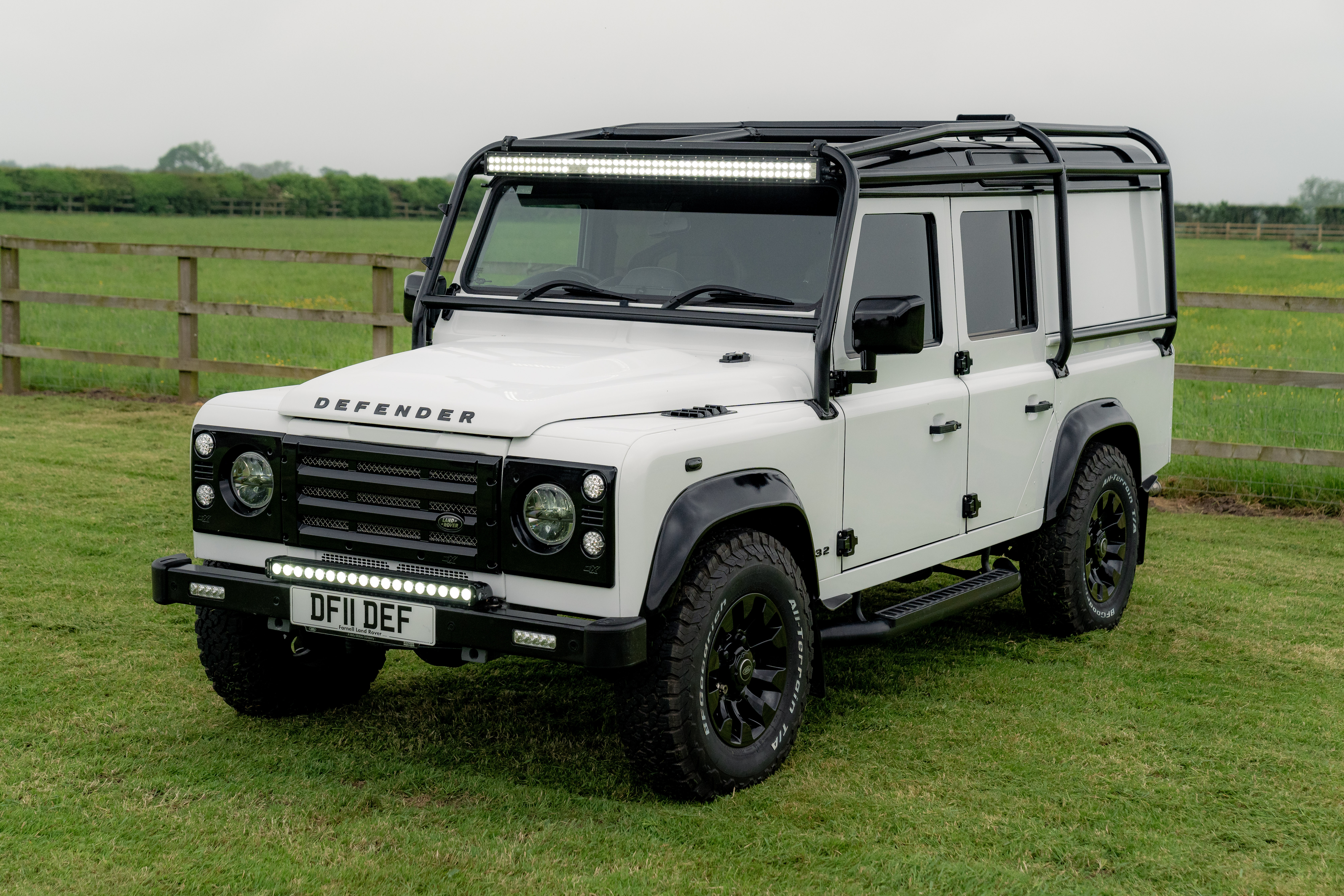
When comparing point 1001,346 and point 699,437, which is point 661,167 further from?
point 1001,346

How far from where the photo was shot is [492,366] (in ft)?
15.5

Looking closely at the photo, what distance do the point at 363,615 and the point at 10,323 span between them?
1055 centimetres

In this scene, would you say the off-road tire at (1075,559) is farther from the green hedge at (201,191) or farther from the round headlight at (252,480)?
the green hedge at (201,191)

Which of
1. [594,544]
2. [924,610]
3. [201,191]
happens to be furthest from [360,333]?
[201,191]

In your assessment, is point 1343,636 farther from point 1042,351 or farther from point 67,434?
point 67,434

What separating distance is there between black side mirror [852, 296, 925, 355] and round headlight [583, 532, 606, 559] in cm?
126

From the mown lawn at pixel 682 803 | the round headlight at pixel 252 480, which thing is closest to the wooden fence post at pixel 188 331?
the mown lawn at pixel 682 803

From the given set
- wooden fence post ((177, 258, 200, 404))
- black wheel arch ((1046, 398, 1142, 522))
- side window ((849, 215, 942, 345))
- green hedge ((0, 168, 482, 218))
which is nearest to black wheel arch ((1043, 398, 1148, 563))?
black wheel arch ((1046, 398, 1142, 522))

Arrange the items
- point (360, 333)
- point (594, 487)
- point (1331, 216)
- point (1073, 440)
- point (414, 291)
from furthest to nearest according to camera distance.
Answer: point (1331, 216)
point (360, 333)
point (1073, 440)
point (414, 291)
point (594, 487)

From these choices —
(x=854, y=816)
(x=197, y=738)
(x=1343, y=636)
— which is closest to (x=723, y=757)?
A: (x=854, y=816)

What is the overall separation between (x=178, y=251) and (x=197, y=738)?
8.59 metres

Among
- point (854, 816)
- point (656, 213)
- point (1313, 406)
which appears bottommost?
point (854, 816)

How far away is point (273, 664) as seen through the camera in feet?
16.5

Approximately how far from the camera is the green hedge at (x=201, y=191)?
6556cm
